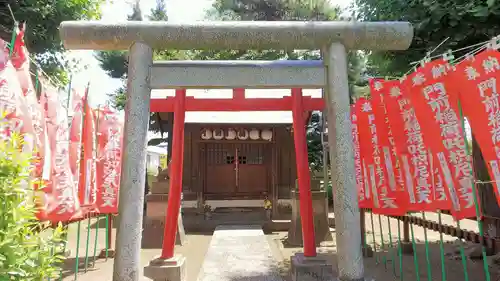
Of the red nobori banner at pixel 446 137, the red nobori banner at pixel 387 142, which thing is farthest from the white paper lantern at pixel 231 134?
the red nobori banner at pixel 446 137

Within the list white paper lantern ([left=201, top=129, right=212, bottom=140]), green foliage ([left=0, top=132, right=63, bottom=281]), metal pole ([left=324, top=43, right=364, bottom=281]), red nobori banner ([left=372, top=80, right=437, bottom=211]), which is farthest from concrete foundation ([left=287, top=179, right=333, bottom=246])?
green foliage ([left=0, top=132, right=63, bottom=281])

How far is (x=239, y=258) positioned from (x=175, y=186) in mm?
2985

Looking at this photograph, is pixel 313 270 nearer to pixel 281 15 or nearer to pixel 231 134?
pixel 231 134

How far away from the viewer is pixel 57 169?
15.0ft

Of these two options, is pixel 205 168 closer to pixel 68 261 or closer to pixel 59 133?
pixel 68 261

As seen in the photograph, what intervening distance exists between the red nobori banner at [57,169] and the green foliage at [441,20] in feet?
19.8

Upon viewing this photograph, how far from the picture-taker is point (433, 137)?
14.5ft

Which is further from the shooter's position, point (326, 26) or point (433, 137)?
point (433, 137)

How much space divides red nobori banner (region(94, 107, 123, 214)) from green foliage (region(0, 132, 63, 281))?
13.8 ft

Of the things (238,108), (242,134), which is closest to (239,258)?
(238,108)

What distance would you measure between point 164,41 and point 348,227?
3.08 meters

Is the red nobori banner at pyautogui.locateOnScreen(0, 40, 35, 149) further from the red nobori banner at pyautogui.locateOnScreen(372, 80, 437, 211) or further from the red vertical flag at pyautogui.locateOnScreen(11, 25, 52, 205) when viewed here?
the red nobori banner at pyautogui.locateOnScreen(372, 80, 437, 211)

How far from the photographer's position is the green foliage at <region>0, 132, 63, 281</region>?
101 inches

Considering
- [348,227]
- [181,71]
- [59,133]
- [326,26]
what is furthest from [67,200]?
[326,26]
